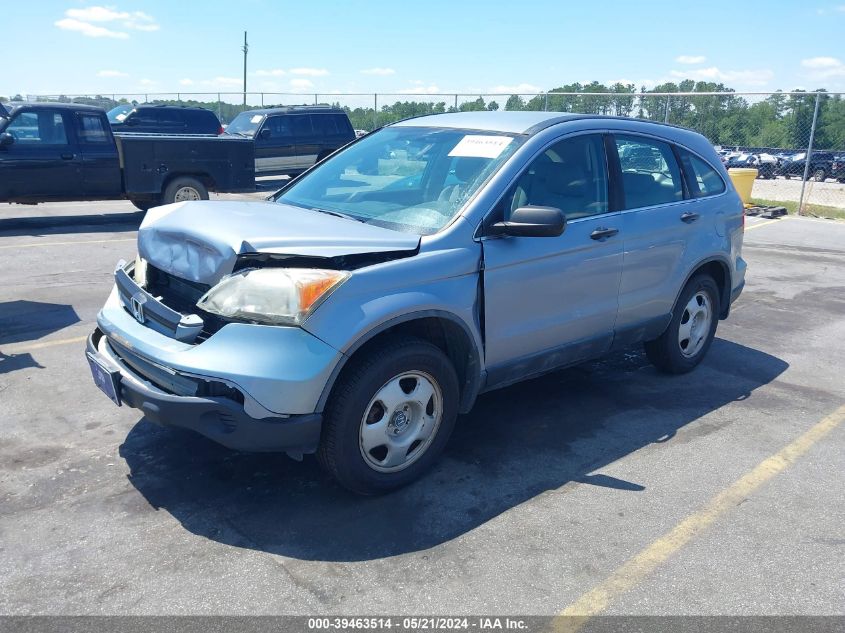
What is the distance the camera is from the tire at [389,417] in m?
3.43

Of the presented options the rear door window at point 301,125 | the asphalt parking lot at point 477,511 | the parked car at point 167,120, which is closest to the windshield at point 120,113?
the parked car at point 167,120

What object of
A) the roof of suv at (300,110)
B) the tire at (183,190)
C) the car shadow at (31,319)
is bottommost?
the car shadow at (31,319)

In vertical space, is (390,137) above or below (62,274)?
above

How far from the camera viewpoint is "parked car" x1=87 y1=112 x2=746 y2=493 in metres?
3.29

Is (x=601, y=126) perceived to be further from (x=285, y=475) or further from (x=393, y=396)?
(x=285, y=475)

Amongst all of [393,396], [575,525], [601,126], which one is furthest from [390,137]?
[575,525]

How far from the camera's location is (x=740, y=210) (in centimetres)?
597

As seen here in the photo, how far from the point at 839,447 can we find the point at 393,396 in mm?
2895

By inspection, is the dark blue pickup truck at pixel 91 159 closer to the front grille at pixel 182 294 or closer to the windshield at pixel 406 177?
the windshield at pixel 406 177

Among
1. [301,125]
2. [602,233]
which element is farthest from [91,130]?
[602,233]

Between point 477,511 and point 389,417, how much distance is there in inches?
24.8

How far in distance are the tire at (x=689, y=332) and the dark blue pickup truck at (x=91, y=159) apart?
902cm

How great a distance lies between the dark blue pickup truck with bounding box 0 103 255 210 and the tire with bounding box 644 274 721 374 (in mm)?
9025

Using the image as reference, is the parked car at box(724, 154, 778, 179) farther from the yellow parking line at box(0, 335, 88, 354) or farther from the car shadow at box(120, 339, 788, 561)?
the yellow parking line at box(0, 335, 88, 354)
